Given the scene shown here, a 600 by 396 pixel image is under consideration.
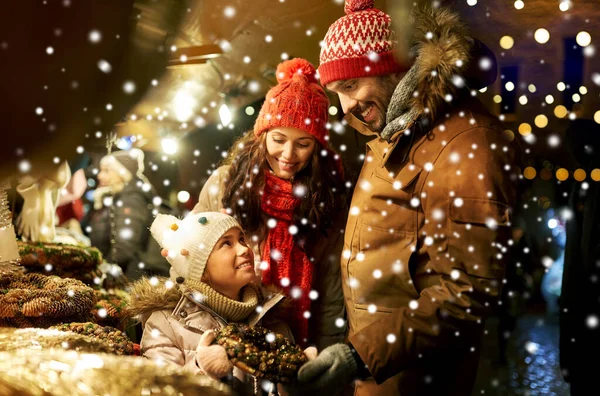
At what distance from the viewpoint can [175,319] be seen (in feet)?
4.38

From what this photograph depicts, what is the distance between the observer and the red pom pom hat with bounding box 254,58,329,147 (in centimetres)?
137

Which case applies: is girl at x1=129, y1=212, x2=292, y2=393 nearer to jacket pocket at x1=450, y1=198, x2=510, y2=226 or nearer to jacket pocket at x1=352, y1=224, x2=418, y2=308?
jacket pocket at x1=352, y1=224, x2=418, y2=308

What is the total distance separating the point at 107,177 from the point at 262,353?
2.22ft

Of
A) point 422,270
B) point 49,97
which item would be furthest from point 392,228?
point 49,97

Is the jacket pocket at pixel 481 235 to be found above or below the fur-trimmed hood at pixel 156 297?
above

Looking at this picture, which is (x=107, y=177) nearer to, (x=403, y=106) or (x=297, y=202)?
(x=297, y=202)

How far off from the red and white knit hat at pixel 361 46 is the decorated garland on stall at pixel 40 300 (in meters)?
0.76

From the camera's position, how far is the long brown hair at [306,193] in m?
1.39

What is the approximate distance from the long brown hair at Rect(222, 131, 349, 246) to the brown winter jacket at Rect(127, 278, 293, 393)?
0.55ft

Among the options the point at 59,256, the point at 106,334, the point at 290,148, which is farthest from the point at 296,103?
the point at 59,256

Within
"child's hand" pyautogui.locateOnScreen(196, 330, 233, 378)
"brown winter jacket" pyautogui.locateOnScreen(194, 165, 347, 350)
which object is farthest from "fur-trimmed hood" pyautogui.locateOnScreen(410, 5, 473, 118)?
"child's hand" pyautogui.locateOnScreen(196, 330, 233, 378)

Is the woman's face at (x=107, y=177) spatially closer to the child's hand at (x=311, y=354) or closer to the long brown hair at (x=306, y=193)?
the long brown hair at (x=306, y=193)

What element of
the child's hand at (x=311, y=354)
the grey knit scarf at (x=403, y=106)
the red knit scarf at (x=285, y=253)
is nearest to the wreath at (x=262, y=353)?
the child's hand at (x=311, y=354)

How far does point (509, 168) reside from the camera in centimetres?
113
